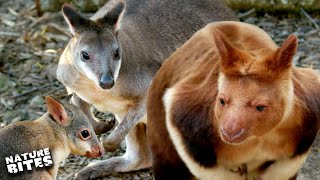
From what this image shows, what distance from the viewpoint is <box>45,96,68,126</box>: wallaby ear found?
541cm

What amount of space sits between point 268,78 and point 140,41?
256cm

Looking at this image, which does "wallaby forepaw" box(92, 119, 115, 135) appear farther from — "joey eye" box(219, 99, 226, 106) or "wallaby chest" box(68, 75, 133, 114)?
"joey eye" box(219, 99, 226, 106)

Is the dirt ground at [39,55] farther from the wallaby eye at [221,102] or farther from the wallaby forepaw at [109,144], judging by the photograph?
the wallaby eye at [221,102]

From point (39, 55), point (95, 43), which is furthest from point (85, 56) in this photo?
point (39, 55)

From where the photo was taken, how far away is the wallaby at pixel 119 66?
5.77m

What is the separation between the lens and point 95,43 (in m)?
5.81

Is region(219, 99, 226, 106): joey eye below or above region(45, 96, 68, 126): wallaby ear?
above

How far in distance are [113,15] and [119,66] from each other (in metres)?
0.40

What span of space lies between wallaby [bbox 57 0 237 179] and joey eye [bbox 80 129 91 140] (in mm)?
268

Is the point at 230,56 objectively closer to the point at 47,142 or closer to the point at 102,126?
the point at 47,142

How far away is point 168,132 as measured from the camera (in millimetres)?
4348

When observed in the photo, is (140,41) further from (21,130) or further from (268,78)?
(268,78)

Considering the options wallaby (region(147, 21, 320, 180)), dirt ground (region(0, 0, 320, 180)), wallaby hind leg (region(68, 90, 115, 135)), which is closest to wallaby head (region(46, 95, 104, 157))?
dirt ground (region(0, 0, 320, 180))

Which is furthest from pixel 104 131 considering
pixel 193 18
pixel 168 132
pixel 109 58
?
pixel 168 132
